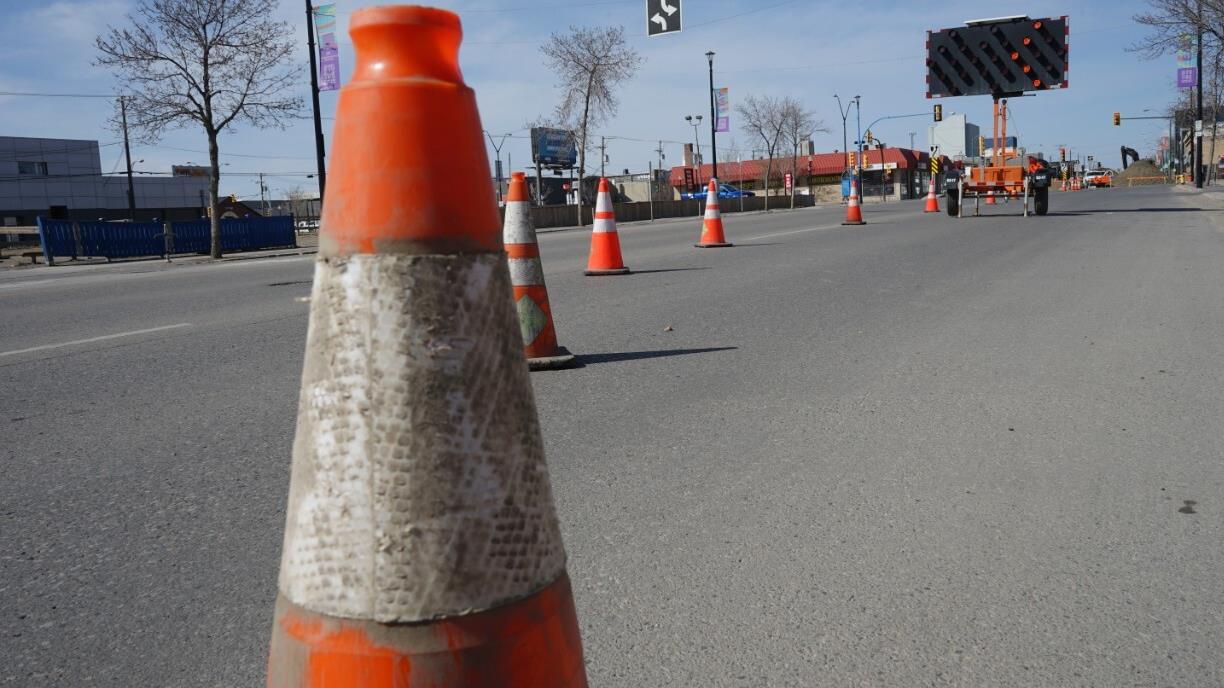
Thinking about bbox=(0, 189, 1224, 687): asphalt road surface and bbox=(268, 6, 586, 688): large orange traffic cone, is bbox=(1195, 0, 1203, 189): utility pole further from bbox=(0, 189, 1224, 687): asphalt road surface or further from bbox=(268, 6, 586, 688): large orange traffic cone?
→ bbox=(268, 6, 586, 688): large orange traffic cone

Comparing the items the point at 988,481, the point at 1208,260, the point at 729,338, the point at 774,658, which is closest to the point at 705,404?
the point at 988,481

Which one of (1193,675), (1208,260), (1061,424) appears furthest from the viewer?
(1208,260)

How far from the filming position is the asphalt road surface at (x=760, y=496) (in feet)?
7.85

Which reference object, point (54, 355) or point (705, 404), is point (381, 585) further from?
point (54, 355)

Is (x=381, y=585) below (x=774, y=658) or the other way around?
the other way around

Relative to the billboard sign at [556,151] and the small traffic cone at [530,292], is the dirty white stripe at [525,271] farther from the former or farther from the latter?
the billboard sign at [556,151]

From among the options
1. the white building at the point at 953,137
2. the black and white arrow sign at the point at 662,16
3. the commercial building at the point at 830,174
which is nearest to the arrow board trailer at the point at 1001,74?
the black and white arrow sign at the point at 662,16

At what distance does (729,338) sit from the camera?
7.09 meters

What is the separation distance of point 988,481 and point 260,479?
273cm

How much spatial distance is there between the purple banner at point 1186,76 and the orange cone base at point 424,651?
42.3 m

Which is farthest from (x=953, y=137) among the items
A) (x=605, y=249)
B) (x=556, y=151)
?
(x=605, y=249)

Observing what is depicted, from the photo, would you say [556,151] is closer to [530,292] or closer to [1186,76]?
[1186,76]

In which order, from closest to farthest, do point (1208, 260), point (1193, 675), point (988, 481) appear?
point (1193, 675) < point (988, 481) < point (1208, 260)

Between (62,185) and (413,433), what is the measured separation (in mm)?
77209
